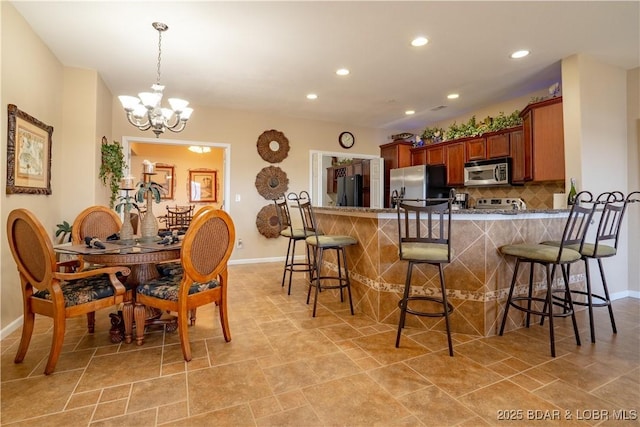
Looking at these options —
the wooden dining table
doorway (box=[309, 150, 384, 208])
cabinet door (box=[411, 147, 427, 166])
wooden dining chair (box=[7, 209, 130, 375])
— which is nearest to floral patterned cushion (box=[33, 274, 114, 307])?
wooden dining chair (box=[7, 209, 130, 375])

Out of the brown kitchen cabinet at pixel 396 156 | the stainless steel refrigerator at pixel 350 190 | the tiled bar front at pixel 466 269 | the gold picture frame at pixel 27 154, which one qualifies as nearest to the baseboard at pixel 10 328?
the gold picture frame at pixel 27 154

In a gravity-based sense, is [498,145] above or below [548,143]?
above

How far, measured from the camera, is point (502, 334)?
2.57 meters

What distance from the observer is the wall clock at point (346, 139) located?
20.5 feet

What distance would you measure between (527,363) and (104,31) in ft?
14.1

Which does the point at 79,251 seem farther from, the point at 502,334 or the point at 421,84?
the point at 421,84

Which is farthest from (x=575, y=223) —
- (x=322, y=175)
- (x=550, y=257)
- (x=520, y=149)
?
(x=322, y=175)

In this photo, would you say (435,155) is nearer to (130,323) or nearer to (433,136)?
(433,136)

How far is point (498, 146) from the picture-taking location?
459 centimetres

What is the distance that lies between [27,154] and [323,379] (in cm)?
315

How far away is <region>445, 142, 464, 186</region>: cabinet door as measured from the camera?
17.0 feet

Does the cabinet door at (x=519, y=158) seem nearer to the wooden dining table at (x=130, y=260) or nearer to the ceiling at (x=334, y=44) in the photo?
the ceiling at (x=334, y=44)

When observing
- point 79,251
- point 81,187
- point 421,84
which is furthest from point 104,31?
point 421,84

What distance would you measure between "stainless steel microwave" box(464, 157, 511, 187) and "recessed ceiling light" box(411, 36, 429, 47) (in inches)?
89.6
